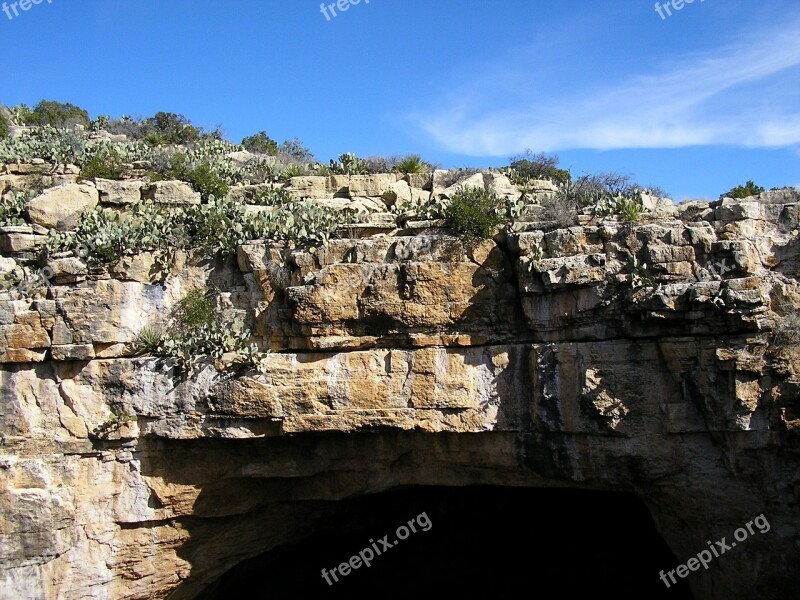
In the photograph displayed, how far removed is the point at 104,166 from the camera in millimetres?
10406

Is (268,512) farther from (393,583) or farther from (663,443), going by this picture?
(663,443)

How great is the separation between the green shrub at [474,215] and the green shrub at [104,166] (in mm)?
5566

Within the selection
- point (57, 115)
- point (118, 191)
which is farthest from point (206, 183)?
point (57, 115)

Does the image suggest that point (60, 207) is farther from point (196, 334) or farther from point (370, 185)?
point (370, 185)

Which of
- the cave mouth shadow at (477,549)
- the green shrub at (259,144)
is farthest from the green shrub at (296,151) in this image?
the cave mouth shadow at (477,549)

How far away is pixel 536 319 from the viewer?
766 centimetres

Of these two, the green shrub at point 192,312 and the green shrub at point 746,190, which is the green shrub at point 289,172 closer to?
the green shrub at point 192,312

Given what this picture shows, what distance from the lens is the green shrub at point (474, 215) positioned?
7.97 m

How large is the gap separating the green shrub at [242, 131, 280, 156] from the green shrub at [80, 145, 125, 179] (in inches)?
207

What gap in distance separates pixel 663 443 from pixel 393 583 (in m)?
6.05

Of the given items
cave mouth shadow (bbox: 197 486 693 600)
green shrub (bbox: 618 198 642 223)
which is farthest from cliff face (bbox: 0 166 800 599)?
cave mouth shadow (bbox: 197 486 693 600)

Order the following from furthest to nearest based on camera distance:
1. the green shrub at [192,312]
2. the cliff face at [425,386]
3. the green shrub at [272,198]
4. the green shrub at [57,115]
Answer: the green shrub at [57,115] < the green shrub at [272,198] < the green shrub at [192,312] < the cliff face at [425,386]

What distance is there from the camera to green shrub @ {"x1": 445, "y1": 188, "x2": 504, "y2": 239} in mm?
7969

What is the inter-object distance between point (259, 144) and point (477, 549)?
10.9 m
